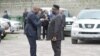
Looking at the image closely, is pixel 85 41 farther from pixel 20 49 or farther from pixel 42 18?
pixel 20 49

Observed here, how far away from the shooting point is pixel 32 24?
1346 centimetres

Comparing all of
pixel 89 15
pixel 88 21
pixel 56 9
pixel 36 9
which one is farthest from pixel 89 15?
pixel 56 9

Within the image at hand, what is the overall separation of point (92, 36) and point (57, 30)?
759cm

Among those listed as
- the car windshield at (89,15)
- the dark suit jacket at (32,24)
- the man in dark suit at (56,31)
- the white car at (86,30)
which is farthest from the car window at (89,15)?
the man in dark suit at (56,31)

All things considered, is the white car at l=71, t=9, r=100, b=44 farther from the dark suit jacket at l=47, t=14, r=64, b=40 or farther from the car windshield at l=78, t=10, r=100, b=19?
the dark suit jacket at l=47, t=14, r=64, b=40

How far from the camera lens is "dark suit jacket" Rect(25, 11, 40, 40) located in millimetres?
13359

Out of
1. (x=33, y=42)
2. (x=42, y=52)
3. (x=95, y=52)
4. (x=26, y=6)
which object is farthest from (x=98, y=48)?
(x=26, y=6)

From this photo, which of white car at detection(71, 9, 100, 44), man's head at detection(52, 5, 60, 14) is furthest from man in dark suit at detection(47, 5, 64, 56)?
white car at detection(71, 9, 100, 44)

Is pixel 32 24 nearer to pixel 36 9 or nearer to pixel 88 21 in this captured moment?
pixel 36 9

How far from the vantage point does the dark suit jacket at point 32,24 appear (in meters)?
13.4

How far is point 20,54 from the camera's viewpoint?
16203mm

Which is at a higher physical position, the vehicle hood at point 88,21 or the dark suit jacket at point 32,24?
the dark suit jacket at point 32,24

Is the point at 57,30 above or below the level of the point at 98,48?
above

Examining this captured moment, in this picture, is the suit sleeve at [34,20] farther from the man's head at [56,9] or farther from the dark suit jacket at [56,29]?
the man's head at [56,9]
